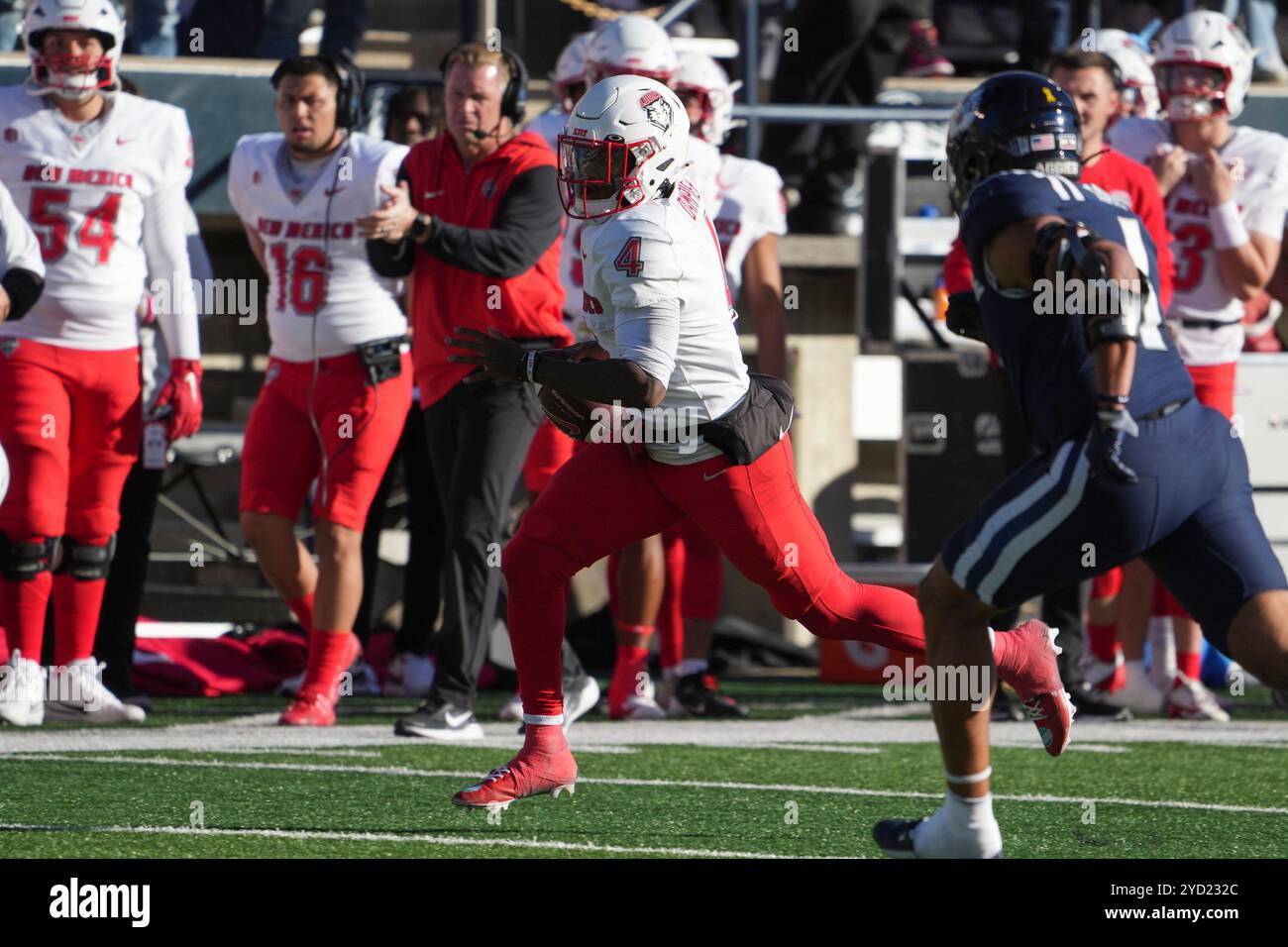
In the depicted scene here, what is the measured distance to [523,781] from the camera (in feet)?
16.6

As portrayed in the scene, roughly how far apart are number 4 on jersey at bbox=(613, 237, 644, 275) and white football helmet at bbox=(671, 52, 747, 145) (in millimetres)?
2867

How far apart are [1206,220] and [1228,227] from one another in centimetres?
13

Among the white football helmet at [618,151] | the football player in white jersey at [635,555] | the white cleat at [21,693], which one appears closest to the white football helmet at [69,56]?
the football player in white jersey at [635,555]

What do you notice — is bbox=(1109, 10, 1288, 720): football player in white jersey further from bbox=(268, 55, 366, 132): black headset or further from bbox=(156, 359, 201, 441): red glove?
bbox=(156, 359, 201, 441): red glove

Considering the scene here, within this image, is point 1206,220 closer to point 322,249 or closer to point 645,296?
point 322,249

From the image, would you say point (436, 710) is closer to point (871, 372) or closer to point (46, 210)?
point (46, 210)

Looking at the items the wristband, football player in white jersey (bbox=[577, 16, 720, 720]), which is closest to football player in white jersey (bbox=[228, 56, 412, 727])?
football player in white jersey (bbox=[577, 16, 720, 720])

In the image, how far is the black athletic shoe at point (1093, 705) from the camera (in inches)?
301

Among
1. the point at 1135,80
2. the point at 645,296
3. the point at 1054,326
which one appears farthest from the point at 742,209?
Answer: the point at 1054,326

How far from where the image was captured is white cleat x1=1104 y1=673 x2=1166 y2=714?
26.1 feet

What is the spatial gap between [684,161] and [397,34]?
23.9ft

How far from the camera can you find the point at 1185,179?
7832 mm

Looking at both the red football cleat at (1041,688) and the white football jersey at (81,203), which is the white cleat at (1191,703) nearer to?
the red football cleat at (1041,688)
